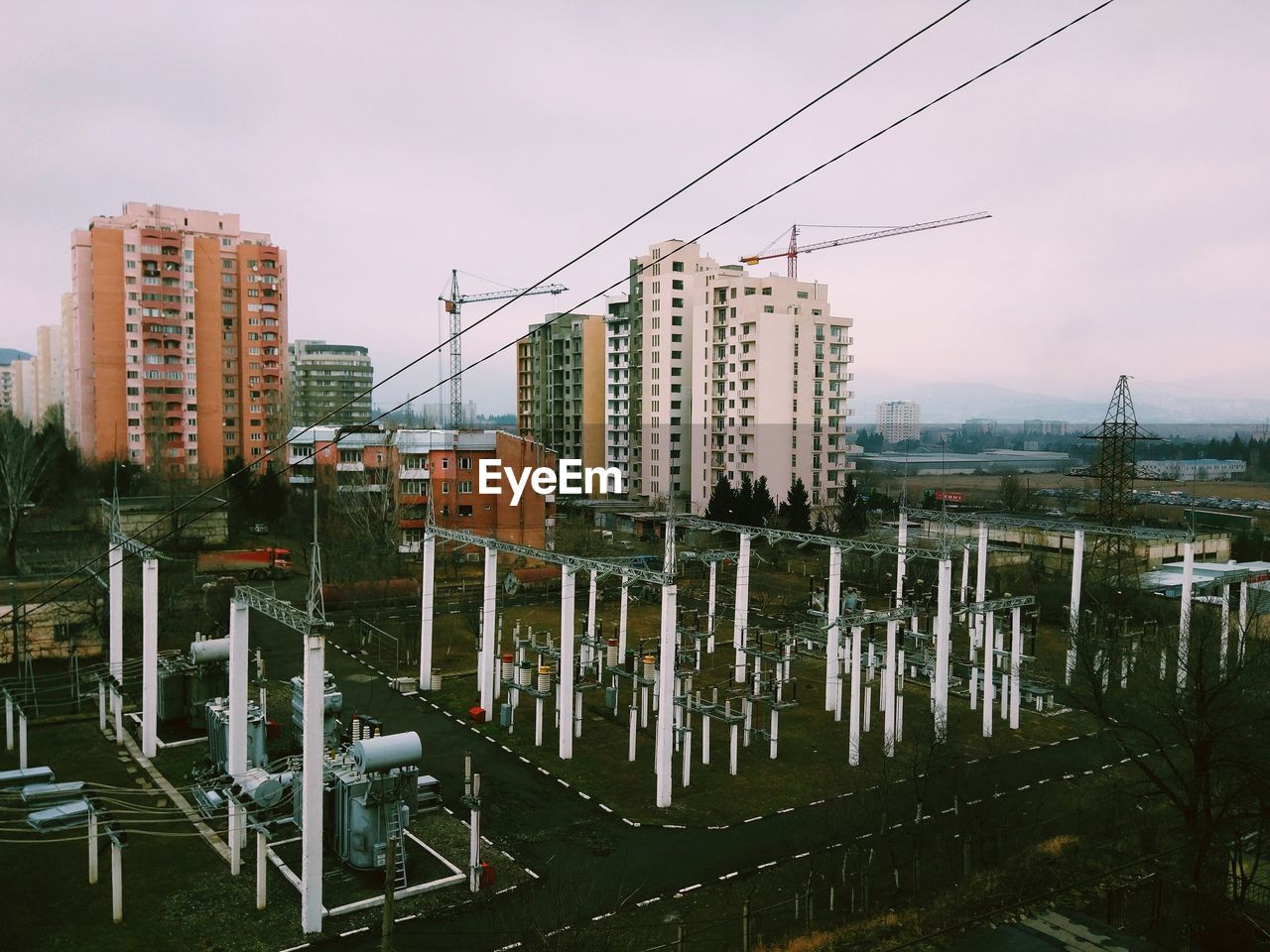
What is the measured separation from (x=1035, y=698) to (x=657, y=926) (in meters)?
12.2

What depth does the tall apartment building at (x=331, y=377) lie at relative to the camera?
196ft

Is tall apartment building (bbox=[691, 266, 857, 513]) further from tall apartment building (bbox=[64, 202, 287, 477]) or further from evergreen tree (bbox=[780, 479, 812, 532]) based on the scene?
tall apartment building (bbox=[64, 202, 287, 477])

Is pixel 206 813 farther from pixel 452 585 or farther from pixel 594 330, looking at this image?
pixel 594 330

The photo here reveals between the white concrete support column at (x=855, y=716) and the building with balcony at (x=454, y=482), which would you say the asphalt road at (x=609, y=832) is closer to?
the white concrete support column at (x=855, y=716)

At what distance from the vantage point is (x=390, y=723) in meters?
16.9

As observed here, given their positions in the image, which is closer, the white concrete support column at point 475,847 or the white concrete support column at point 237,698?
the white concrete support column at point 475,847

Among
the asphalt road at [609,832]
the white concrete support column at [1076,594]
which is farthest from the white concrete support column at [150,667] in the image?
the white concrete support column at [1076,594]

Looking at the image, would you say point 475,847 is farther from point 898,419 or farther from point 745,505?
point 898,419

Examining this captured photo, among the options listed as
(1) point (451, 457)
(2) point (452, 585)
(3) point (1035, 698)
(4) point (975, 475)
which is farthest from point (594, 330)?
(3) point (1035, 698)

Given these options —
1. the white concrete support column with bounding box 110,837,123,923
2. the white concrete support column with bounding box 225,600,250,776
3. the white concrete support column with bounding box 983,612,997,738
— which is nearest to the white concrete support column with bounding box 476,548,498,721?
the white concrete support column with bounding box 225,600,250,776

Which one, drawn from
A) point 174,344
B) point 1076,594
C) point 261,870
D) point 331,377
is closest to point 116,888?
point 261,870

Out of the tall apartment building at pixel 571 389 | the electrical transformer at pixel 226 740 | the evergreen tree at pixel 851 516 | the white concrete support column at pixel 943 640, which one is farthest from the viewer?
the tall apartment building at pixel 571 389

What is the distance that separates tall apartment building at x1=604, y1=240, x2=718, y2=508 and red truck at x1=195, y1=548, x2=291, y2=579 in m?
19.0

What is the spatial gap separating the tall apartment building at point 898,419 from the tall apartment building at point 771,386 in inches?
1665
